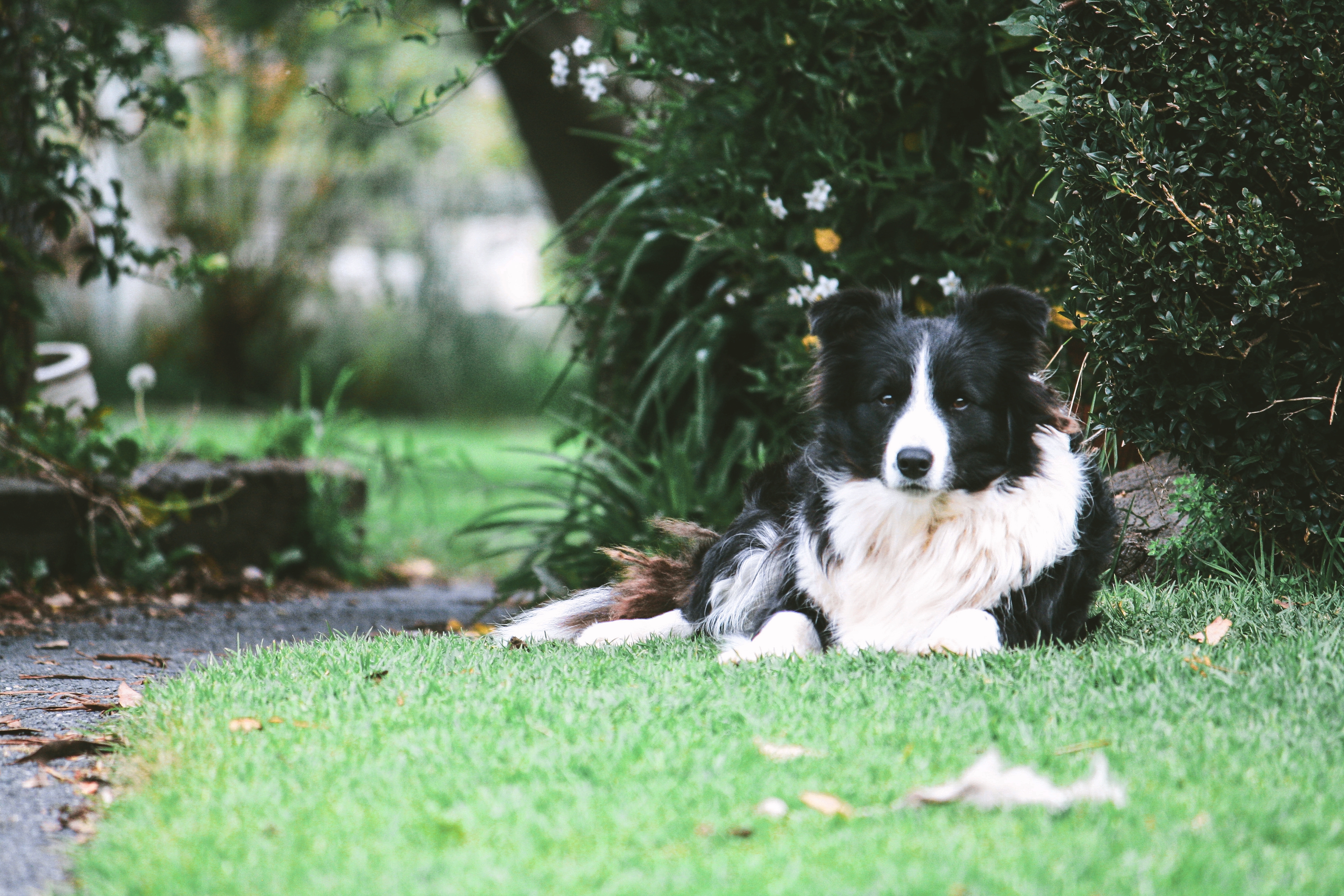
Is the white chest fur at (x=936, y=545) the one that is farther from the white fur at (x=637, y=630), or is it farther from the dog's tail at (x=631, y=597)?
the dog's tail at (x=631, y=597)

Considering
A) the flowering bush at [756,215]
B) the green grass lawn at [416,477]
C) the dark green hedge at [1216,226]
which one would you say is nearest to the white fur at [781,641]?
the dark green hedge at [1216,226]

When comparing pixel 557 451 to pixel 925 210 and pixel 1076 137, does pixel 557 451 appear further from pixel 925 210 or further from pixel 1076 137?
pixel 1076 137

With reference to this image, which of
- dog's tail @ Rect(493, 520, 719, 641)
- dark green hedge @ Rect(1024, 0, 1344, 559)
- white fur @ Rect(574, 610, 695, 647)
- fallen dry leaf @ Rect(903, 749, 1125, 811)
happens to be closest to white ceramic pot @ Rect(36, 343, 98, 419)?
dog's tail @ Rect(493, 520, 719, 641)

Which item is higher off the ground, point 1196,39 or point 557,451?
point 1196,39

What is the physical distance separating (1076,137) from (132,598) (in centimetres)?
426

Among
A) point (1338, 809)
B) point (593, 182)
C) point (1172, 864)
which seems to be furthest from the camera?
point (593, 182)

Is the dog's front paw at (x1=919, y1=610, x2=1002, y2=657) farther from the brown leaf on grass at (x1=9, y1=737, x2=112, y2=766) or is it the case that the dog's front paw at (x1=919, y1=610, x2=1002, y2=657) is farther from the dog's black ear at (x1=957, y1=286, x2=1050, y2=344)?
the brown leaf on grass at (x1=9, y1=737, x2=112, y2=766)

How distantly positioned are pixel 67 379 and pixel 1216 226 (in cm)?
572

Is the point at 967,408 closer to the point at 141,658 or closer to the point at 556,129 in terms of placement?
the point at 141,658

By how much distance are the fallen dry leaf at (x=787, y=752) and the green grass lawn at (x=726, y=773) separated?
25mm

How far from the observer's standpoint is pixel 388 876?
67.7 inches

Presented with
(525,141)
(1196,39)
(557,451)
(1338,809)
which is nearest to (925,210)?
(1196,39)

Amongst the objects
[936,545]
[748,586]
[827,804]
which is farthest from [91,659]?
[827,804]

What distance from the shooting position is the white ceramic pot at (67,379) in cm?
608
